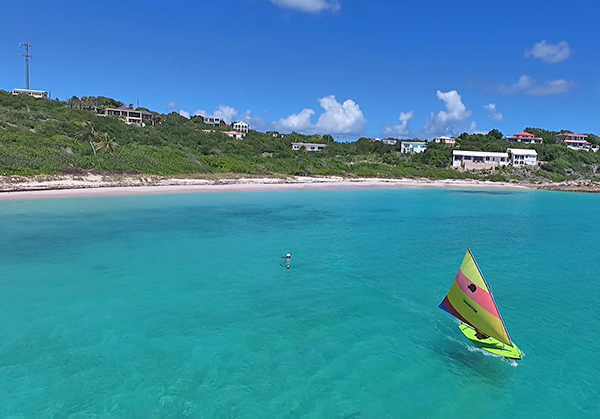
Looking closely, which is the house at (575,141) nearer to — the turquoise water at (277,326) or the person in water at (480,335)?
the turquoise water at (277,326)

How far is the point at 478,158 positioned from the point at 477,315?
4029 inches

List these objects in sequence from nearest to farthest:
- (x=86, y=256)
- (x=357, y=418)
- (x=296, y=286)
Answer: (x=357, y=418), (x=296, y=286), (x=86, y=256)

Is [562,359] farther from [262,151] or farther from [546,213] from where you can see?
[262,151]

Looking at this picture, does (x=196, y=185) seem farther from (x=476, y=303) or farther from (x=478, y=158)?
(x=478, y=158)

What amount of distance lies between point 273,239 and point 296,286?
9.81 m

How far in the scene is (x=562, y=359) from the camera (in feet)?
39.6

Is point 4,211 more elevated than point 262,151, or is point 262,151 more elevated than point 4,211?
point 262,151

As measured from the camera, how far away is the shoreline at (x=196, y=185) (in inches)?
1779

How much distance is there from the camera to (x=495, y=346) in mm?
11977

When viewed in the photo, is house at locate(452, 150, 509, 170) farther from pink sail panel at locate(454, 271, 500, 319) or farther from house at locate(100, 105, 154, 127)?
pink sail panel at locate(454, 271, 500, 319)

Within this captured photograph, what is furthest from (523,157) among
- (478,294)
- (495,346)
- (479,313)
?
(478,294)

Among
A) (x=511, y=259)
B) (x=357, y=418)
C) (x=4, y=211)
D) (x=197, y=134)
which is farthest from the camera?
(x=197, y=134)

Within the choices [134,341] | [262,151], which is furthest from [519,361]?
[262,151]

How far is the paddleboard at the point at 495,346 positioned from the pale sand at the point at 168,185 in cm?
4428
